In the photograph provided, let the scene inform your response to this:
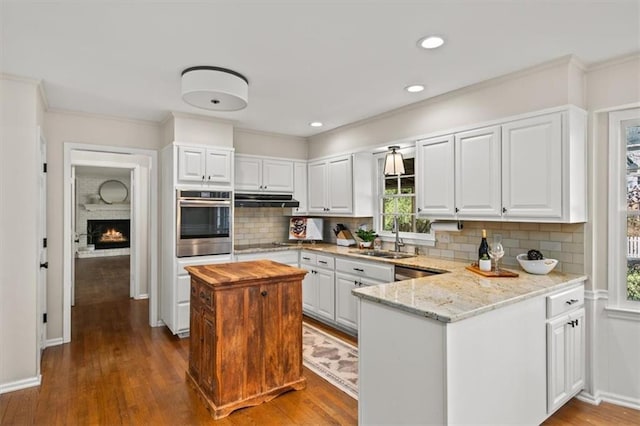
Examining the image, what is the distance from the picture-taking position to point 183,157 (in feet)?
13.3

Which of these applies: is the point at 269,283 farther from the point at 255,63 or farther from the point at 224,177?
the point at 224,177

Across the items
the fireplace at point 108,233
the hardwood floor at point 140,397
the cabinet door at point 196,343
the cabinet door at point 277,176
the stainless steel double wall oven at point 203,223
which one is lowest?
the hardwood floor at point 140,397

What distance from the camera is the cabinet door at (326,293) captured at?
4.26m

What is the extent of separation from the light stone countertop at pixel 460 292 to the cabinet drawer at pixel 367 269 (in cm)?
72

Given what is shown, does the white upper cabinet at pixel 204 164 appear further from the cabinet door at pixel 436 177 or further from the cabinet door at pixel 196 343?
the cabinet door at pixel 436 177

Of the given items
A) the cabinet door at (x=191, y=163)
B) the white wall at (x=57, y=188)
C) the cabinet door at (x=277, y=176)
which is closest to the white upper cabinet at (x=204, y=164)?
the cabinet door at (x=191, y=163)

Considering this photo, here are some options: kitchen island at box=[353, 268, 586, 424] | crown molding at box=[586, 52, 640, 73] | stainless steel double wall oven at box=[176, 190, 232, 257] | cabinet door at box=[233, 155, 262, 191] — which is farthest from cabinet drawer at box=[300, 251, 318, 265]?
crown molding at box=[586, 52, 640, 73]

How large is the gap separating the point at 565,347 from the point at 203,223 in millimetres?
3622

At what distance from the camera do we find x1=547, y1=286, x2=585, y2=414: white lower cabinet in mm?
2289

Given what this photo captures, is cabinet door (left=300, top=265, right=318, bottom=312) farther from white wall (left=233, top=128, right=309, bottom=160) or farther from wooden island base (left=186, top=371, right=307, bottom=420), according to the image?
white wall (left=233, top=128, right=309, bottom=160)

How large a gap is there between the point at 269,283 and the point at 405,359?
47.9 inches

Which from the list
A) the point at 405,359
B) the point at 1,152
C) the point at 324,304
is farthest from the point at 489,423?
the point at 1,152

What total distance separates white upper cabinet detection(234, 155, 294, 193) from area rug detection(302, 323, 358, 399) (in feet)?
6.74

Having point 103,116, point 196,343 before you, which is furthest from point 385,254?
point 103,116
